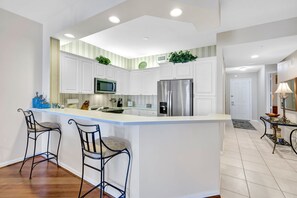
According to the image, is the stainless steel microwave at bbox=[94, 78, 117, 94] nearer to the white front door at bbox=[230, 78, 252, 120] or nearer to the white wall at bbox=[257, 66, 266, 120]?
the white wall at bbox=[257, 66, 266, 120]

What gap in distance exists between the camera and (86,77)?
3.69 m

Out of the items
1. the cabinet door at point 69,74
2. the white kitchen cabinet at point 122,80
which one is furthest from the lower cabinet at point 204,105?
the cabinet door at point 69,74

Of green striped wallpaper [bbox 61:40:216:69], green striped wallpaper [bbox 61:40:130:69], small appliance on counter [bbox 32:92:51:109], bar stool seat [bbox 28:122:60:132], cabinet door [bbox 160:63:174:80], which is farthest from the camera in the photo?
cabinet door [bbox 160:63:174:80]

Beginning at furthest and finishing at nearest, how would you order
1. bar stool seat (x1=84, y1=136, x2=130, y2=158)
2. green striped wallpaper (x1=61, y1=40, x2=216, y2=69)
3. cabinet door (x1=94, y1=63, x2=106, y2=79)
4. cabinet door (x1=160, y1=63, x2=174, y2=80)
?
cabinet door (x1=160, y1=63, x2=174, y2=80)
cabinet door (x1=94, y1=63, x2=106, y2=79)
green striped wallpaper (x1=61, y1=40, x2=216, y2=69)
bar stool seat (x1=84, y1=136, x2=130, y2=158)

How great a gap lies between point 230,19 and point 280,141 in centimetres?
331

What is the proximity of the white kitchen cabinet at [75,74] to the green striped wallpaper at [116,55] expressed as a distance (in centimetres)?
46

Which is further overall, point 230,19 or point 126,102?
point 126,102

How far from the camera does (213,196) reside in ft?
6.20

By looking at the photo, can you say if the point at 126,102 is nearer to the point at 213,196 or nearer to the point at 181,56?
the point at 181,56

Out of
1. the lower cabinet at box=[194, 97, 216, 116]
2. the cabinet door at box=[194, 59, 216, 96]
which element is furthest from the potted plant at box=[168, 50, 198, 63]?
the lower cabinet at box=[194, 97, 216, 116]

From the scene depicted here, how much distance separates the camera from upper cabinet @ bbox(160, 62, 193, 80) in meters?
3.83

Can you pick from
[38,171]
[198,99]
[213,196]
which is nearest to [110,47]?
[198,99]

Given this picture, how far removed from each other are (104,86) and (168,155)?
3.06 metres

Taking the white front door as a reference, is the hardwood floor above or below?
below
